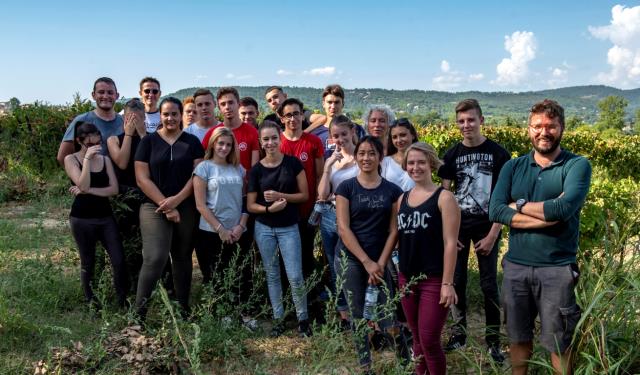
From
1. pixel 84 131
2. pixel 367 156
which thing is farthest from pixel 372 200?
pixel 84 131

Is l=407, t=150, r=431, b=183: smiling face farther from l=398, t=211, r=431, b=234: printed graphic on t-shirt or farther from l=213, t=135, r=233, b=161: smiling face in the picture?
l=213, t=135, r=233, b=161: smiling face

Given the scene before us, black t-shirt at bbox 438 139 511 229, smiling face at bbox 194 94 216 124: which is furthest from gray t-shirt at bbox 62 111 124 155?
black t-shirt at bbox 438 139 511 229

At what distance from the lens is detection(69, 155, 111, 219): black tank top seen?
4.35 metres

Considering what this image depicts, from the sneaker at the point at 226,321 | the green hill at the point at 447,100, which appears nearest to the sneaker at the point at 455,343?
the sneaker at the point at 226,321

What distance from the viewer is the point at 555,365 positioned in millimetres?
2953

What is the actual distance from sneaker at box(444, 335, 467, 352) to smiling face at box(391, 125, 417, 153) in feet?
5.12

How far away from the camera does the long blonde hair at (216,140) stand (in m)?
4.22

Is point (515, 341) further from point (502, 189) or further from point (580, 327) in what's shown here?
point (502, 189)

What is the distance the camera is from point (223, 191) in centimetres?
427

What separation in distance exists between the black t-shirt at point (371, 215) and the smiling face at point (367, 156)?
150mm

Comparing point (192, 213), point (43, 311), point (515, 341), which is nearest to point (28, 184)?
point (43, 311)

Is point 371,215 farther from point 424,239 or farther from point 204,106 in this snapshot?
point 204,106

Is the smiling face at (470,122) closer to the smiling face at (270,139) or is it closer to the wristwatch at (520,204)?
the wristwatch at (520,204)

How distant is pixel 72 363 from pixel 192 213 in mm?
1491
